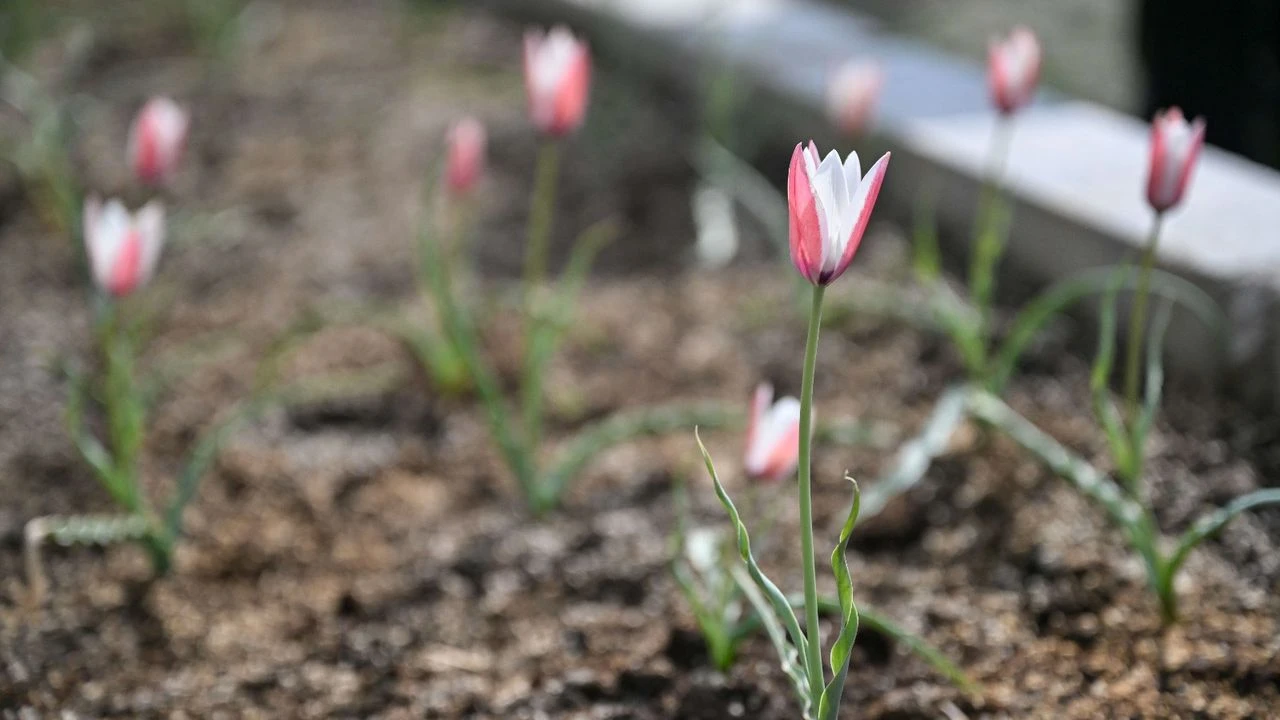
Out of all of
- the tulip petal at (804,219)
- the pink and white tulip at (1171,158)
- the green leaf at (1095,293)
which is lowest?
the green leaf at (1095,293)

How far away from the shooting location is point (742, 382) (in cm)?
200

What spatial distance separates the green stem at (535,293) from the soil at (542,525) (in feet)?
0.19

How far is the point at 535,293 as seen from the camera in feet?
6.09

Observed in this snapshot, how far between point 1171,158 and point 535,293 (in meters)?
0.97

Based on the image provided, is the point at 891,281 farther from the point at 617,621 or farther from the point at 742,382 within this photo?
the point at 617,621

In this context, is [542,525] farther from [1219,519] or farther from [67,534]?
[1219,519]

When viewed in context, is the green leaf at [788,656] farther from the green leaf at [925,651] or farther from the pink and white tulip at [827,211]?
the pink and white tulip at [827,211]

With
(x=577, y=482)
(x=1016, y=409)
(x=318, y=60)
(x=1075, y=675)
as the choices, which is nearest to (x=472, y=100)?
(x=318, y=60)

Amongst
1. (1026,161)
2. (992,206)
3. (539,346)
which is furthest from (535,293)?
(1026,161)

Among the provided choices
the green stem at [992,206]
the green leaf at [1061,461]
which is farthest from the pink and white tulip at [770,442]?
the green stem at [992,206]

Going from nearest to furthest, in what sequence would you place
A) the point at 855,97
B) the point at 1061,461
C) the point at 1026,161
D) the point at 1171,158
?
1. the point at 1171,158
2. the point at 1061,461
3. the point at 855,97
4. the point at 1026,161

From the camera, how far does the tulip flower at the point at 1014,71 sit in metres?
1.55

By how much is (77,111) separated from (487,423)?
1808mm

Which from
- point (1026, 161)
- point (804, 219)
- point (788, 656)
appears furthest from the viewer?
point (1026, 161)
